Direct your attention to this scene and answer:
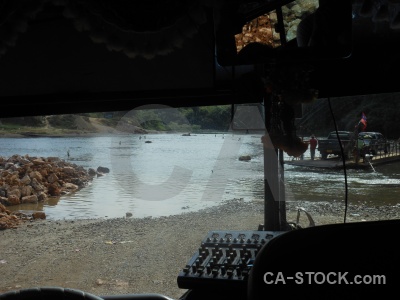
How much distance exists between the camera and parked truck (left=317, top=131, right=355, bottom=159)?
1670 millimetres

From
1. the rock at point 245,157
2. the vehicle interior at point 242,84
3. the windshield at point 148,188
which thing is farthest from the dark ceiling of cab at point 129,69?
the rock at point 245,157

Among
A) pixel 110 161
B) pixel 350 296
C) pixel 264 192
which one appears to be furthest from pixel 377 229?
pixel 110 161

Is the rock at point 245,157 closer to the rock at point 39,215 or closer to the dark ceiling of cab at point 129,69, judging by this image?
the dark ceiling of cab at point 129,69

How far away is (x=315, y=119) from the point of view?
5.39ft

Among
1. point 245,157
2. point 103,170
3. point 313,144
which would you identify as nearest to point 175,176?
point 103,170

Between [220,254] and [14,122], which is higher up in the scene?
[14,122]

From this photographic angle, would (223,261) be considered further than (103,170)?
No

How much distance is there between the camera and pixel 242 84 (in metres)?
1.44

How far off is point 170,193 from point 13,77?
134 centimetres

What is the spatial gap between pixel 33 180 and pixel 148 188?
0.64m

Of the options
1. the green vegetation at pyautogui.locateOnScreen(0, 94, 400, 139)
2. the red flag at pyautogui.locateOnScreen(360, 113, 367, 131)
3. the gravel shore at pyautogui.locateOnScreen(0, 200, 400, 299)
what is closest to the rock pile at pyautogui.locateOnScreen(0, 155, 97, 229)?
the gravel shore at pyautogui.locateOnScreen(0, 200, 400, 299)

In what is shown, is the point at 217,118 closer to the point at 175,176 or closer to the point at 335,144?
the point at 335,144

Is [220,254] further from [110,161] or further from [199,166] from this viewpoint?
[110,161]

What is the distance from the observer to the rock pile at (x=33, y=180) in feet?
7.31
